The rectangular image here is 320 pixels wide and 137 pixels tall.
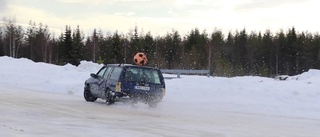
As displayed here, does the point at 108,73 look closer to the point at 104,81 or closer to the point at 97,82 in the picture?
the point at 104,81

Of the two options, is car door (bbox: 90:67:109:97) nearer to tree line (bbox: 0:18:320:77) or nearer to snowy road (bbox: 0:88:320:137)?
snowy road (bbox: 0:88:320:137)

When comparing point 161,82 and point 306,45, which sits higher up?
point 306,45

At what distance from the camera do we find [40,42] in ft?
290

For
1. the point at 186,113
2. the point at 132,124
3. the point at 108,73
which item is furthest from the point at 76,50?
the point at 132,124

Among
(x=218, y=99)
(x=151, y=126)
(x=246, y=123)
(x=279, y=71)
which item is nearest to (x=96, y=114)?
(x=151, y=126)

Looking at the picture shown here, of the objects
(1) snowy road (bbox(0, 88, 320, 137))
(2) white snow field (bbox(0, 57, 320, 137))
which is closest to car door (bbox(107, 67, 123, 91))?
(2) white snow field (bbox(0, 57, 320, 137))

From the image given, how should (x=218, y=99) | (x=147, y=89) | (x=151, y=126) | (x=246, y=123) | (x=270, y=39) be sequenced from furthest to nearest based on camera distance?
(x=270, y=39) < (x=218, y=99) < (x=147, y=89) < (x=246, y=123) < (x=151, y=126)

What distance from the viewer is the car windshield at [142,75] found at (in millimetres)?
16141

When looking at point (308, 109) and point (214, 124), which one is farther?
point (308, 109)

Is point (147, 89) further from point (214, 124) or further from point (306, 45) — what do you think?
point (306, 45)

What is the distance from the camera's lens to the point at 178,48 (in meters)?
92.9

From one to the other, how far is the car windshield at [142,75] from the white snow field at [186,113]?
0.98m

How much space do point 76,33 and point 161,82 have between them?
72.9 m

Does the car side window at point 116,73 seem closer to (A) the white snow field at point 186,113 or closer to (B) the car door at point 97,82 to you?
(B) the car door at point 97,82
